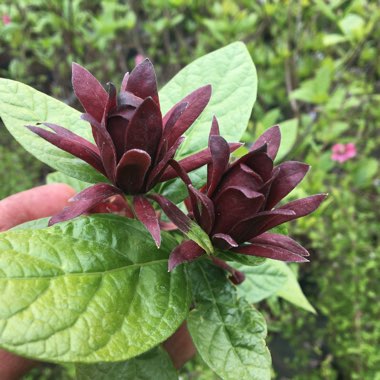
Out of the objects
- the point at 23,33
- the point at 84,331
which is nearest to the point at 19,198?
the point at 84,331

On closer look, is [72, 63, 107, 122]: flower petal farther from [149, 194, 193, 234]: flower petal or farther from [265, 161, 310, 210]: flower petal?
[265, 161, 310, 210]: flower petal

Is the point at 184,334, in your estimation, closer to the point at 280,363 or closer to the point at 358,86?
the point at 280,363

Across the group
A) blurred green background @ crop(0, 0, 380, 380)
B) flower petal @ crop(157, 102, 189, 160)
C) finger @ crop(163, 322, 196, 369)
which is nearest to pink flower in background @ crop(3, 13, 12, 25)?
blurred green background @ crop(0, 0, 380, 380)

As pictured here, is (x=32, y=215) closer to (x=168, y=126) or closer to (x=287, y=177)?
(x=168, y=126)

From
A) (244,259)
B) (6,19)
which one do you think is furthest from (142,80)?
(6,19)

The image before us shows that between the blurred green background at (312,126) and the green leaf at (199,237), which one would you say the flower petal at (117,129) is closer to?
the green leaf at (199,237)
